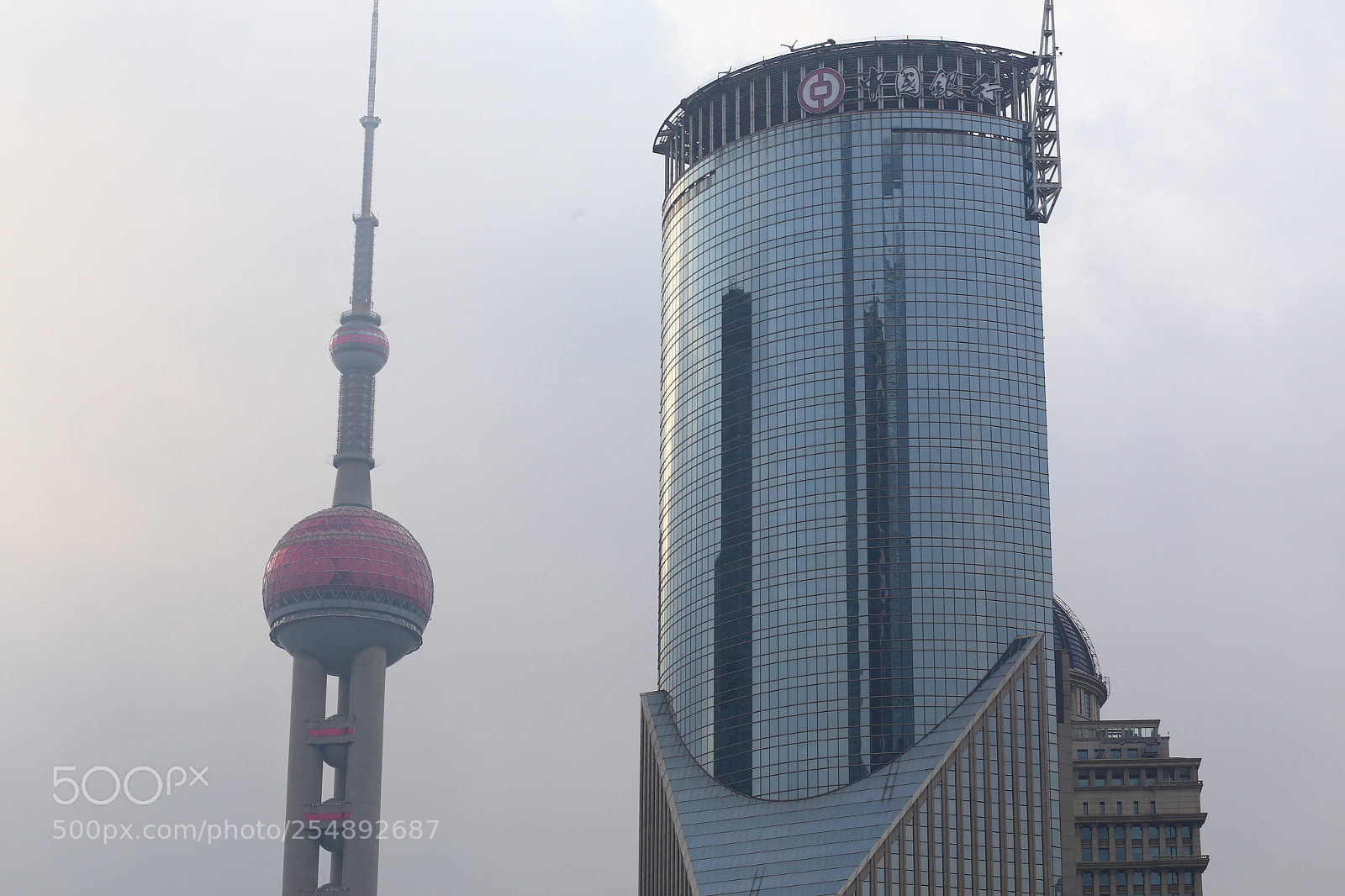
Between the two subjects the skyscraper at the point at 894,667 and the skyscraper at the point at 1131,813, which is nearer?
the skyscraper at the point at 894,667

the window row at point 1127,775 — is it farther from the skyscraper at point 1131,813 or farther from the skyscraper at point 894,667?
the skyscraper at point 894,667

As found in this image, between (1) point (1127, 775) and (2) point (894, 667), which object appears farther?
(1) point (1127, 775)

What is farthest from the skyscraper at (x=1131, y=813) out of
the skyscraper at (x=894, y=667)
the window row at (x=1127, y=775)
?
the skyscraper at (x=894, y=667)

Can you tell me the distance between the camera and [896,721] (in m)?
186

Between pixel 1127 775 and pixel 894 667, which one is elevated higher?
pixel 894 667

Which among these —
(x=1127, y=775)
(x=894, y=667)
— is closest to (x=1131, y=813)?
(x=1127, y=775)

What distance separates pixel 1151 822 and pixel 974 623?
2981 cm

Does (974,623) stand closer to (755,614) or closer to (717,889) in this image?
(755,614)

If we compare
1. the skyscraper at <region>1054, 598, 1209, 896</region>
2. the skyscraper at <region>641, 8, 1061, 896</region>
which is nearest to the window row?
the skyscraper at <region>1054, 598, 1209, 896</region>

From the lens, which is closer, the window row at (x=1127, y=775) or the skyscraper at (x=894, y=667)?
the skyscraper at (x=894, y=667)

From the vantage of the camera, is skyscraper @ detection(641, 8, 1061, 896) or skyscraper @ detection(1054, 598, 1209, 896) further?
skyscraper @ detection(1054, 598, 1209, 896)

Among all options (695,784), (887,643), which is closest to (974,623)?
(887,643)

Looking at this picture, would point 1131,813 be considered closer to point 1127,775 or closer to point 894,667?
point 1127,775

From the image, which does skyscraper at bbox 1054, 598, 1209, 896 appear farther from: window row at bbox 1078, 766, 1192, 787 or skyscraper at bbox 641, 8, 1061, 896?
skyscraper at bbox 641, 8, 1061, 896
